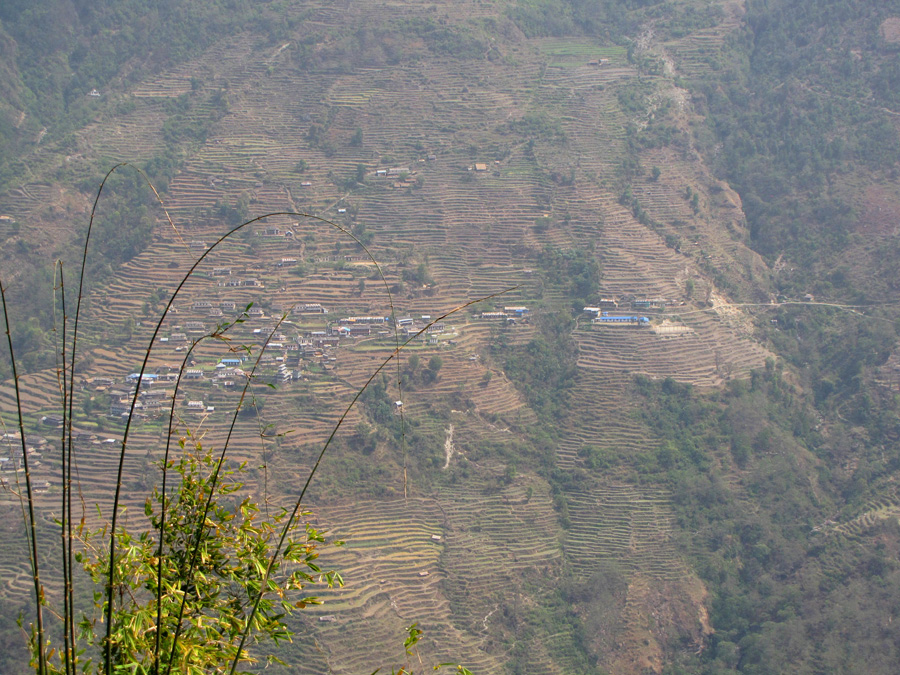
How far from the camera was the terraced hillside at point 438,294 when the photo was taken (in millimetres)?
26688

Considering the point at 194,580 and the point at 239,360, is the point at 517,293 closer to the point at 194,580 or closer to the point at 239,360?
the point at 239,360

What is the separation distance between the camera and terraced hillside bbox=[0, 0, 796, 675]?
26.7 meters

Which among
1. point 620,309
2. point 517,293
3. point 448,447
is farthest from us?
point 517,293

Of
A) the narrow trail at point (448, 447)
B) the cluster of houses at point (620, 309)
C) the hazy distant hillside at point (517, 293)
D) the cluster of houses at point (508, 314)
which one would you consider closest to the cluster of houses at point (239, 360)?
the hazy distant hillside at point (517, 293)

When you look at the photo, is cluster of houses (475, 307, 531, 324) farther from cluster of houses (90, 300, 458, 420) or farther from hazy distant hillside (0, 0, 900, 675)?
cluster of houses (90, 300, 458, 420)

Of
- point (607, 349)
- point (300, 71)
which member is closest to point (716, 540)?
point (607, 349)

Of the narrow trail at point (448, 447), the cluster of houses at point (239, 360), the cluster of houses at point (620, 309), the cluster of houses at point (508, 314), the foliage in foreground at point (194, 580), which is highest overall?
the foliage in foreground at point (194, 580)

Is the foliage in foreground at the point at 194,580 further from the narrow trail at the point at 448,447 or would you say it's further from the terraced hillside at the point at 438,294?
the narrow trail at the point at 448,447

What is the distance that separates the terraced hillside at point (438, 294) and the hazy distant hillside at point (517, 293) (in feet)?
0.47

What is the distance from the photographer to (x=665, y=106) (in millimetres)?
44938

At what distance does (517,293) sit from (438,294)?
140 inches

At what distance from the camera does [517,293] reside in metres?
36.9

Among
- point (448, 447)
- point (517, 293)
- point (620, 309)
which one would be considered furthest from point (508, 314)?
point (448, 447)

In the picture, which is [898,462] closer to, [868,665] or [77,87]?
[868,665]
